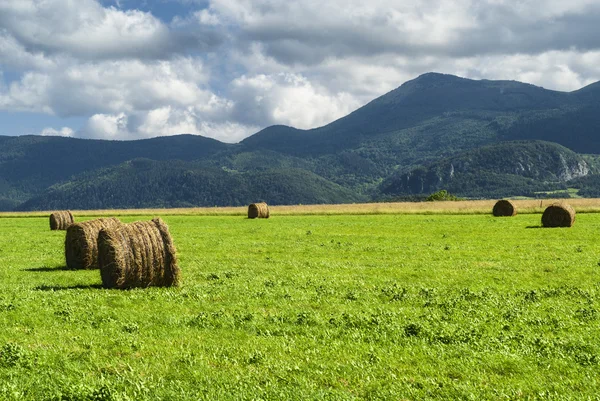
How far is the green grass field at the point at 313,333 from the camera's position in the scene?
9.12 m

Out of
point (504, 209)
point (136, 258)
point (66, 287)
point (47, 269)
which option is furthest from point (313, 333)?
point (504, 209)

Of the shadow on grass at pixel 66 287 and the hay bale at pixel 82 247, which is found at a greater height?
the hay bale at pixel 82 247

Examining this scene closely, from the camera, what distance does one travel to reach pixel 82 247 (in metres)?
24.0

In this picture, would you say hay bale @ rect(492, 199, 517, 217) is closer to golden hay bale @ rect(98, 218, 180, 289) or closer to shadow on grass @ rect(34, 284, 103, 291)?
golden hay bale @ rect(98, 218, 180, 289)

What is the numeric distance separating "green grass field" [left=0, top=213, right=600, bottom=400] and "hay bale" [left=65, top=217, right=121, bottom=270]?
4.03ft

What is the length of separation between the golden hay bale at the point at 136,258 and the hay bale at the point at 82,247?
584 centimetres

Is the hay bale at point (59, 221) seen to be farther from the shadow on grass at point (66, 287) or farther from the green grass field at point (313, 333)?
the shadow on grass at point (66, 287)

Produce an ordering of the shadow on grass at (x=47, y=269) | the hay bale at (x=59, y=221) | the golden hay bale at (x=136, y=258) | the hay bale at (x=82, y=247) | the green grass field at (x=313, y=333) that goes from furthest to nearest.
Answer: the hay bale at (x=59, y=221) < the hay bale at (x=82, y=247) < the shadow on grass at (x=47, y=269) < the golden hay bale at (x=136, y=258) < the green grass field at (x=313, y=333)

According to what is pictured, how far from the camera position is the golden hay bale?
18.0m

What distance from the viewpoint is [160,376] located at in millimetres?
9648

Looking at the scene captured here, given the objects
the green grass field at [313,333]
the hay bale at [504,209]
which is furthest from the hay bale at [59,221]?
the hay bale at [504,209]

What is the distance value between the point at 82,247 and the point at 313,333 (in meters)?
15.1

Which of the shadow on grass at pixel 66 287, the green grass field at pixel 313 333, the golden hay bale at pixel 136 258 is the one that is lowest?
the green grass field at pixel 313 333

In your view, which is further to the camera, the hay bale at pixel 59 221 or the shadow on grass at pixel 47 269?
the hay bale at pixel 59 221
